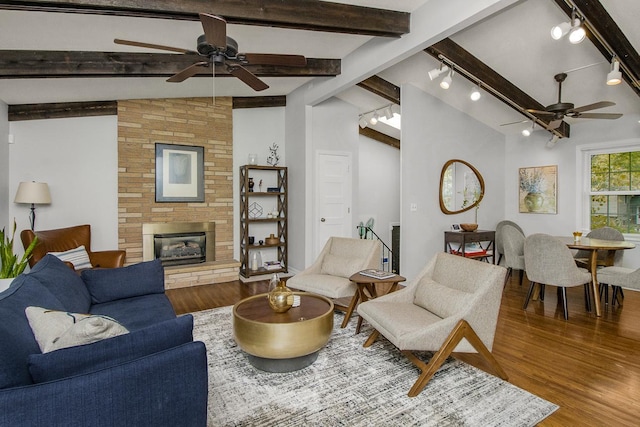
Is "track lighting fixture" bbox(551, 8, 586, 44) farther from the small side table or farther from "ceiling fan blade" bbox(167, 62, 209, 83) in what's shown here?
"ceiling fan blade" bbox(167, 62, 209, 83)

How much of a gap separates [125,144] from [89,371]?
4.50 meters

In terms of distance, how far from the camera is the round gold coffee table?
2.28 meters

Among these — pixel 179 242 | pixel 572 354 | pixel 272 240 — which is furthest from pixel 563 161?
pixel 179 242

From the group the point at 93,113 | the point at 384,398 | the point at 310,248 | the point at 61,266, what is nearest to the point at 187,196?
the point at 93,113

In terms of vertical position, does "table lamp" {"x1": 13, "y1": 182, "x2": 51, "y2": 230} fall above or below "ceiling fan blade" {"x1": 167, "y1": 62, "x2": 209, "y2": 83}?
below

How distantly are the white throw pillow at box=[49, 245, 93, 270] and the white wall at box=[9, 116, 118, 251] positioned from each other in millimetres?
919

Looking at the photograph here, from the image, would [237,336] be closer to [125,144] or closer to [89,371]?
[89,371]

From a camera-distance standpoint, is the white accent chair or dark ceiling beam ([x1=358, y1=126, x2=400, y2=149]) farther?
dark ceiling beam ([x1=358, y1=126, x2=400, y2=149])

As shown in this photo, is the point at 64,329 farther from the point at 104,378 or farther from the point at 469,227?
the point at 469,227

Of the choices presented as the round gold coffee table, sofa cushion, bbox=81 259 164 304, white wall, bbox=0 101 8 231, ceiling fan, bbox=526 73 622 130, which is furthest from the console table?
white wall, bbox=0 101 8 231

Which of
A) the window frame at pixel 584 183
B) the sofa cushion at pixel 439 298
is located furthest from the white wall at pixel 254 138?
the window frame at pixel 584 183

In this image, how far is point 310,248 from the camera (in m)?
5.45

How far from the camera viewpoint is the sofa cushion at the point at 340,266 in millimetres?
3646

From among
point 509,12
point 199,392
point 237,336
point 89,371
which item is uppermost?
point 509,12
